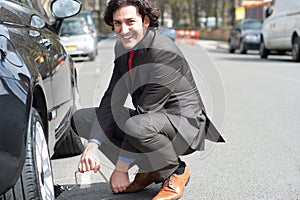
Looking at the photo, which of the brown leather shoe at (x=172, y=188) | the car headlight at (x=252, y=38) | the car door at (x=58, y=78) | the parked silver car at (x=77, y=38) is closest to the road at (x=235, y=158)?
the brown leather shoe at (x=172, y=188)

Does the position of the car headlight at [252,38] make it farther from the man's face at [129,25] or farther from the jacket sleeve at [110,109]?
the man's face at [129,25]

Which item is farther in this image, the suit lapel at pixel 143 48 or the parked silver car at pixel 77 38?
the parked silver car at pixel 77 38

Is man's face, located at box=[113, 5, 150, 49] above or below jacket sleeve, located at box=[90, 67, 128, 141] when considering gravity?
above

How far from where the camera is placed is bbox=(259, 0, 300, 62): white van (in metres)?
19.9

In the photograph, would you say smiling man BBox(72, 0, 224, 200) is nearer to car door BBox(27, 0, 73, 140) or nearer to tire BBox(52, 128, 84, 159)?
car door BBox(27, 0, 73, 140)

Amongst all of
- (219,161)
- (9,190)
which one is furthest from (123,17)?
(219,161)

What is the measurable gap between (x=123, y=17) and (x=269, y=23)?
19687mm

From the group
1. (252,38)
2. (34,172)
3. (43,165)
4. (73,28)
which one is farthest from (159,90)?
(252,38)

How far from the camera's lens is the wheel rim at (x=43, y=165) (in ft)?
10.7

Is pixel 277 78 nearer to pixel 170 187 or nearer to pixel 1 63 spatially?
pixel 170 187

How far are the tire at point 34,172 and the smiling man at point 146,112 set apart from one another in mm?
573

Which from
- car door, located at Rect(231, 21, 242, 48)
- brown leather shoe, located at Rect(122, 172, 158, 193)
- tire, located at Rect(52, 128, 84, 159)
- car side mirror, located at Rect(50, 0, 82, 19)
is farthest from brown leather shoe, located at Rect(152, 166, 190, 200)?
car door, located at Rect(231, 21, 242, 48)

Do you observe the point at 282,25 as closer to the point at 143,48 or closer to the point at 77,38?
the point at 77,38

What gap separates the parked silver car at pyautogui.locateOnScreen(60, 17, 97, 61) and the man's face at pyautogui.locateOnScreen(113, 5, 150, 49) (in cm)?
1734
